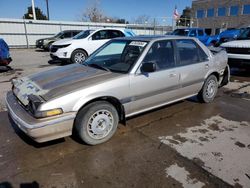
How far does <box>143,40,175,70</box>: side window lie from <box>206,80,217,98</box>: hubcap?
4.83 ft

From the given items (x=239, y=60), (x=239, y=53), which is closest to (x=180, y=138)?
(x=239, y=60)

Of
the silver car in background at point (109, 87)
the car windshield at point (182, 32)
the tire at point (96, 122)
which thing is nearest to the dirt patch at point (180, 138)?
the silver car in background at point (109, 87)

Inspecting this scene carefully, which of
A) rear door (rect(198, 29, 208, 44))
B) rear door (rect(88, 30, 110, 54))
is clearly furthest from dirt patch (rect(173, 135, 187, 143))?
rear door (rect(198, 29, 208, 44))

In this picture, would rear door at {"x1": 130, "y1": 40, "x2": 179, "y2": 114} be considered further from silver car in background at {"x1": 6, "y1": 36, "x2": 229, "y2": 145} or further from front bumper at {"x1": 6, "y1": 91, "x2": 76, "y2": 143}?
front bumper at {"x1": 6, "y1": 91, "x2": 76, "y2": 143}

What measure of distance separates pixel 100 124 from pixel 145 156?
0.83 m

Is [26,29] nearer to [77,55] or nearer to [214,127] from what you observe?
[77,55]

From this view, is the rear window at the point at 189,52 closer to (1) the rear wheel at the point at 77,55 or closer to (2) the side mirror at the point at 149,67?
(2) the side mirror at the point at 149,67

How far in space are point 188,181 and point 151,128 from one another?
1426 mm

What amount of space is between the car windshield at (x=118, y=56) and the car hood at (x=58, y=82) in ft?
0.76

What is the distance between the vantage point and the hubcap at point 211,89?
16.5 ft

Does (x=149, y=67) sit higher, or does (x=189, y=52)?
(x=189, y=52)

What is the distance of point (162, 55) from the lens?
396cm

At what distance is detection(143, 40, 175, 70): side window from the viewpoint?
379 cm

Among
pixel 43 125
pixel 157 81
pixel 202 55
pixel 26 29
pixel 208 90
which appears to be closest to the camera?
pixel 43 125
